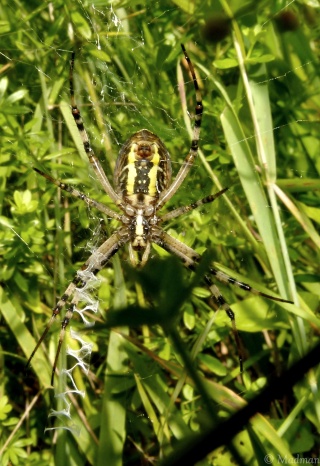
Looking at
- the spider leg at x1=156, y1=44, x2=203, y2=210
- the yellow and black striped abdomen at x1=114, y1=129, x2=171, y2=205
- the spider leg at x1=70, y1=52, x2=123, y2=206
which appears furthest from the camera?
the spider leg at x1=70, y1=52, x2=123, y2=206

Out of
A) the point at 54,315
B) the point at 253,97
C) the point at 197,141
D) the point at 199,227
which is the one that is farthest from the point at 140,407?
the point at 253,97

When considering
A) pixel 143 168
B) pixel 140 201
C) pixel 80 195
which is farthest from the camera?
pixel 140 201

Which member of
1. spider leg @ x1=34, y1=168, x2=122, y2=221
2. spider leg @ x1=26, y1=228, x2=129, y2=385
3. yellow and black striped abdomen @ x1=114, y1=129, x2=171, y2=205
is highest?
yellow and black striped abdomen @ x1=114, y1=129, x2=171, y2=205

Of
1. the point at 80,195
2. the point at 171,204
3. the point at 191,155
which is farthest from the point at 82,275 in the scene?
the point at 191,155

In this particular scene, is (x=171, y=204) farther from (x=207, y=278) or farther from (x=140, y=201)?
(x=207, y=278)

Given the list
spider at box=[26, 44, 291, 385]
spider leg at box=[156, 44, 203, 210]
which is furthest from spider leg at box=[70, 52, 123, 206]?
spider leg at box=[156, 44, 203, 210]

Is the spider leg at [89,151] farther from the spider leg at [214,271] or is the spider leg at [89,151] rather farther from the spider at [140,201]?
the spider leg at [214,271]

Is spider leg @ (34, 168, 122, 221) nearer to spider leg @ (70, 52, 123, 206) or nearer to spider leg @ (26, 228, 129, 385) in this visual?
spider leg @ (70, 52, 123, 206)
